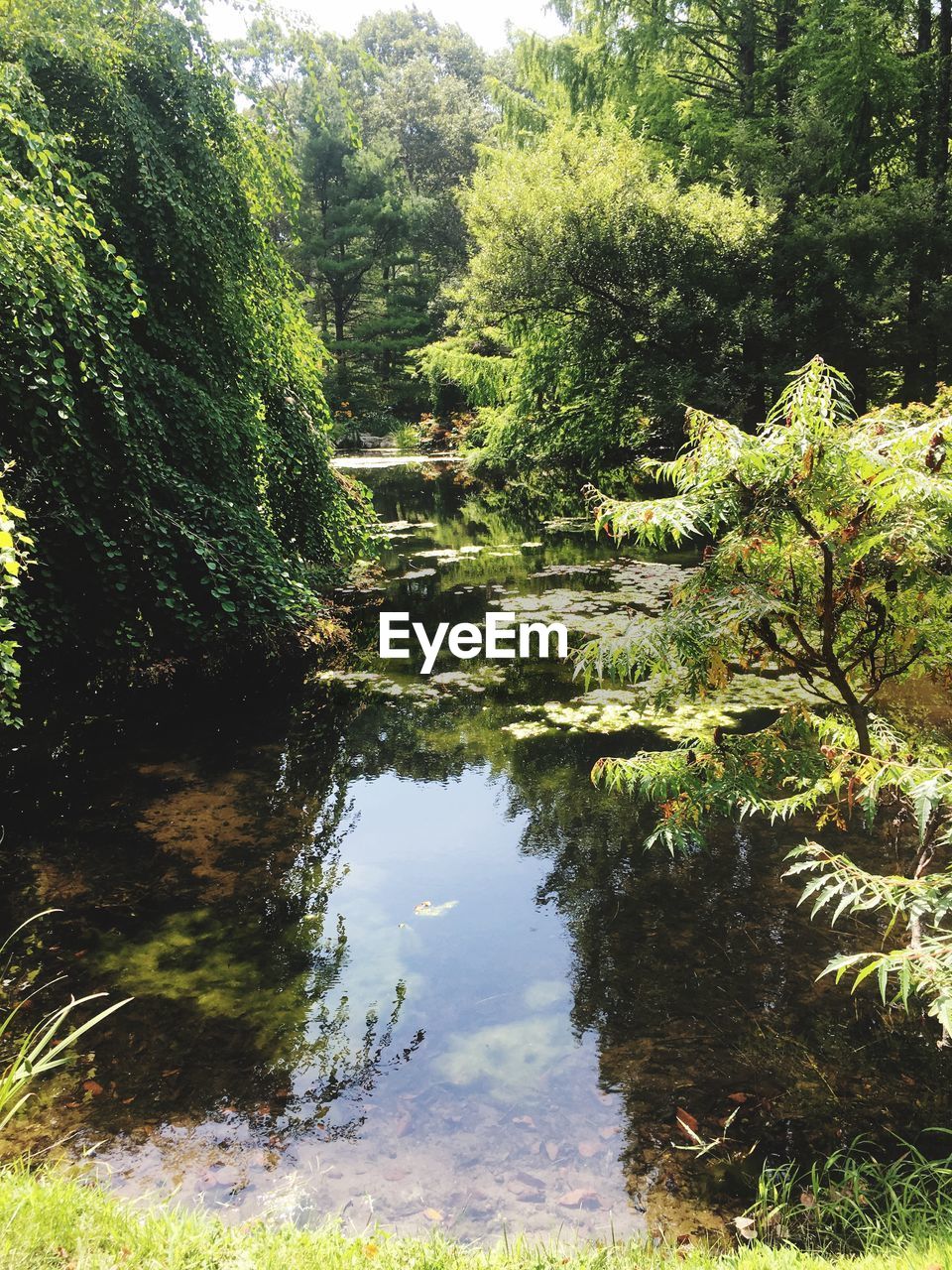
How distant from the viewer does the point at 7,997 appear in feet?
11.9

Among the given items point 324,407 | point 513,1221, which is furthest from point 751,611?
point 324,407

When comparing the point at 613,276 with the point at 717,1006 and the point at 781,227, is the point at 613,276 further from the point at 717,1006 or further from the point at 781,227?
the point at 717,1006

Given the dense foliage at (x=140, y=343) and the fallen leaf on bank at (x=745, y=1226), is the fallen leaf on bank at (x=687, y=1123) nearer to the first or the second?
the fallen leaf on bank at (x=745, y=1226)

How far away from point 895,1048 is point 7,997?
3.89 m

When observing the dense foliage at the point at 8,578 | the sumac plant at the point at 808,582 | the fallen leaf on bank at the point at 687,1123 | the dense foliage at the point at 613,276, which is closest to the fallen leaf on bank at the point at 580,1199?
the fallen leaf on bank at the point at 687,1123

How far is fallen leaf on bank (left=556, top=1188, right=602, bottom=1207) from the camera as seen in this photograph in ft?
8.76

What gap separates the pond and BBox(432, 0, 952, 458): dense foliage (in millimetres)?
10736

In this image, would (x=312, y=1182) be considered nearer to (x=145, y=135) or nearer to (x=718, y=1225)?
(x=718, y=1225)

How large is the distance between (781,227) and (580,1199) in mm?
16762

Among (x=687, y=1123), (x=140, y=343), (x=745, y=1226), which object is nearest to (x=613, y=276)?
(x=140, y=343)

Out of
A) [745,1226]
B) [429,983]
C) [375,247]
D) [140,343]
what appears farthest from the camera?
[375,247]

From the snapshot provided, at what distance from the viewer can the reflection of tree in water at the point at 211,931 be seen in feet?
10.6

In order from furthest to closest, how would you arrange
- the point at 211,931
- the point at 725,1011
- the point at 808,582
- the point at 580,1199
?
1. the point at 211,931
2. the point at 725,1011
3. the point at 808,582
4. the point at 580,1199

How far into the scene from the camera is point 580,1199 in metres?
2.69
